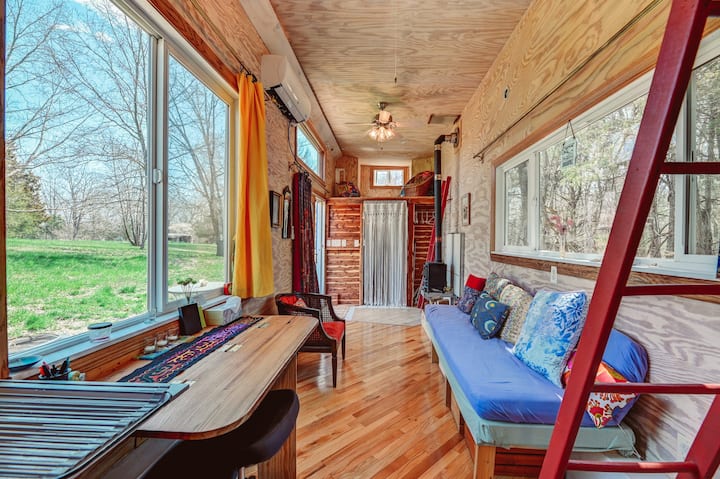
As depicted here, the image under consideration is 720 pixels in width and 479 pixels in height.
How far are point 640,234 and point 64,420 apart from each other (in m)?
1.25

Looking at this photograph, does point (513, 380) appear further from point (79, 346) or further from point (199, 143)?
point (199, 143)

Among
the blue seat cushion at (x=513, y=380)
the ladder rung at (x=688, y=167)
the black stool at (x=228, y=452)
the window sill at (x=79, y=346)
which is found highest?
the ladder rung at (x=688, y=167)

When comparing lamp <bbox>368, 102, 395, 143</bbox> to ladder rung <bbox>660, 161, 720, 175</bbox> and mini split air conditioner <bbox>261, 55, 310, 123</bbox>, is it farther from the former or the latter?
ladder rung <bbox>660, 161, 720, 175</bbox>

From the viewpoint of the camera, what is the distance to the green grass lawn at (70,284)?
950 mm

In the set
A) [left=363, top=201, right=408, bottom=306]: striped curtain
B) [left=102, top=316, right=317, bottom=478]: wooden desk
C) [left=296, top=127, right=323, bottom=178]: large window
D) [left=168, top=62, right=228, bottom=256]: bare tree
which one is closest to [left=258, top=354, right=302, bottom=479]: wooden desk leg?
[left=102, top=316, right=317, bottom=478]: wooden desk

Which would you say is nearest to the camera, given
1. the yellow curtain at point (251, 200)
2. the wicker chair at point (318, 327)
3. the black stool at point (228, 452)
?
the black stool at point (228, 452)

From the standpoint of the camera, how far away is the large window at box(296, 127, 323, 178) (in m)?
3.80

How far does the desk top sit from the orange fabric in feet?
3.93

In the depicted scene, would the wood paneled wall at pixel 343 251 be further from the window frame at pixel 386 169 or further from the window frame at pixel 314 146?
the window frame at pixel 386 169

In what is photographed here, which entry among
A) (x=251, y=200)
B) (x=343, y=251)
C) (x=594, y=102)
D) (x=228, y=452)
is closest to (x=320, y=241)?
(x=343, y=251)

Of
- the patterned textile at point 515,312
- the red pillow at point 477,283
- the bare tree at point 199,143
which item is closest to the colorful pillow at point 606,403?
the patterned textile at point 515,312

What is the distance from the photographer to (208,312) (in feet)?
5.66

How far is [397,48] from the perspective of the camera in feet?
8.57

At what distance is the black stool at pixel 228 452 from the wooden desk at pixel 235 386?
0.45 ft
